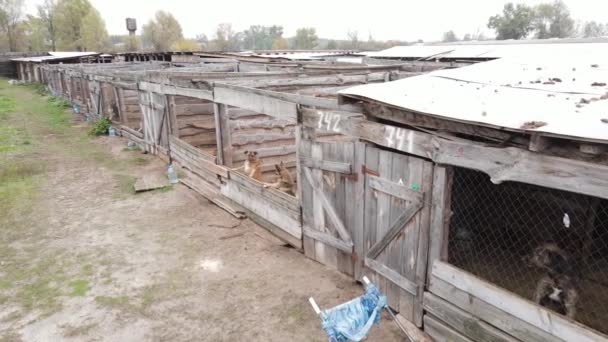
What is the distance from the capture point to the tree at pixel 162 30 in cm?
8100

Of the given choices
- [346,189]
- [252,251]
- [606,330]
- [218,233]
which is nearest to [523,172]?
[606,330]

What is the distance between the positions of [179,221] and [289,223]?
2.72 m

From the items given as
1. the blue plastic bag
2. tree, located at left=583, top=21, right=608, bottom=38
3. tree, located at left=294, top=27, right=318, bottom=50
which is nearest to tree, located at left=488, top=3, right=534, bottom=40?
tree, located at left=583, top=21, right=608, bottom=38

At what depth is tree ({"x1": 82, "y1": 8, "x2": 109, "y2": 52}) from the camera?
68.8 meters

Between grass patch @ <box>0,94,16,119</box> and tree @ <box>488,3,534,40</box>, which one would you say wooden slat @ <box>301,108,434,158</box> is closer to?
grass patch @ <box>0,94,16,119</box>

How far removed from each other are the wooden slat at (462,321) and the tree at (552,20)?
59.8 m

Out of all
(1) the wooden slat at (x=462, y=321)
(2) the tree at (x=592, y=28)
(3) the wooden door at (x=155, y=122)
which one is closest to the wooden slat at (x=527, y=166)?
(1) the wooden slat at (x=462, y=321)

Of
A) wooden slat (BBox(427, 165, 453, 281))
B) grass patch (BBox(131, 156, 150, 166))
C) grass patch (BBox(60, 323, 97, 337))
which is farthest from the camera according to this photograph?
grass patch (BBox(131, 156, 150, 166))

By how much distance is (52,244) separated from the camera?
7.91m

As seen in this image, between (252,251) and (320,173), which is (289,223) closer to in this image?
(252,251)

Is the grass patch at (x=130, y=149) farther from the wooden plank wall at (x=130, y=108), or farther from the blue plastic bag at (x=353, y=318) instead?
the blue plastic bag at (x=353, y=318)

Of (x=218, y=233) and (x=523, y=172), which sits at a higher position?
(x=523, y=172)

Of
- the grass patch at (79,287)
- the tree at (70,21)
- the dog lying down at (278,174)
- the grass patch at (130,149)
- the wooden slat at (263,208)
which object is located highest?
the tree at (70,21)

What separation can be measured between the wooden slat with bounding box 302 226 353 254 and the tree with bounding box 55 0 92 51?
249 ft
